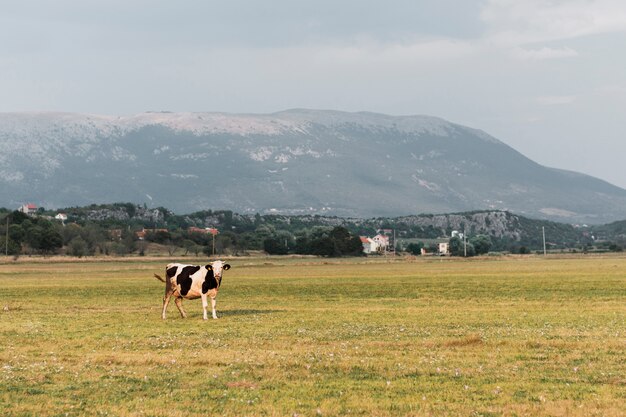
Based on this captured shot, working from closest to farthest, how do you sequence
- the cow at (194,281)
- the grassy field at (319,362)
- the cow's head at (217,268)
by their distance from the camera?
the grassy field at (319,362) → the cow's head at (217,268) → the cow at (194,281)

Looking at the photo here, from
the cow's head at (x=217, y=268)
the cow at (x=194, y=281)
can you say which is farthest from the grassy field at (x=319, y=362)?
the cow's head at (x=217, y=268)

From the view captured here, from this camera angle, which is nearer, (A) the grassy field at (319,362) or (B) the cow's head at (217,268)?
(A) the grassy field at (319,362)

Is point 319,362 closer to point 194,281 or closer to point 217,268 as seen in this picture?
point 217,268

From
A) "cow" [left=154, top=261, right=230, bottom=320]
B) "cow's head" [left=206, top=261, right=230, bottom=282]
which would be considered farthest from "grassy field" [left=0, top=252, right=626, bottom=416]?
"cow's head" [left=206, top=261, right=230, bottom=282]

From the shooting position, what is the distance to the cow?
31859 millimetres

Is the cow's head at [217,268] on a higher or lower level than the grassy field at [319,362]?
higher

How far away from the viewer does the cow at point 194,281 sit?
31.9 meters

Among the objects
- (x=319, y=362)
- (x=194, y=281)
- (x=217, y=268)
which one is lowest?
(x=319, y=362)

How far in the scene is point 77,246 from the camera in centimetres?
15525

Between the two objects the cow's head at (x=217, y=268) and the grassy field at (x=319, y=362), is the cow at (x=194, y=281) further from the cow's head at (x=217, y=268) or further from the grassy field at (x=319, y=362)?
the grassy field at (x=319, y=362)

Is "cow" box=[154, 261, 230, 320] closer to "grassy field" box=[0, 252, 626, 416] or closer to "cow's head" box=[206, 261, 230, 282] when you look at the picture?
"cow's head" box=[206, 261, 230, 282]

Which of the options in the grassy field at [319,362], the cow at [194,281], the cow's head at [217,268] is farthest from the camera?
the cow at [194,281]

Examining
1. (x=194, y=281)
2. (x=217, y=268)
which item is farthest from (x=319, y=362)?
(x=194, y=281)

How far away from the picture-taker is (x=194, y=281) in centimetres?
3206
